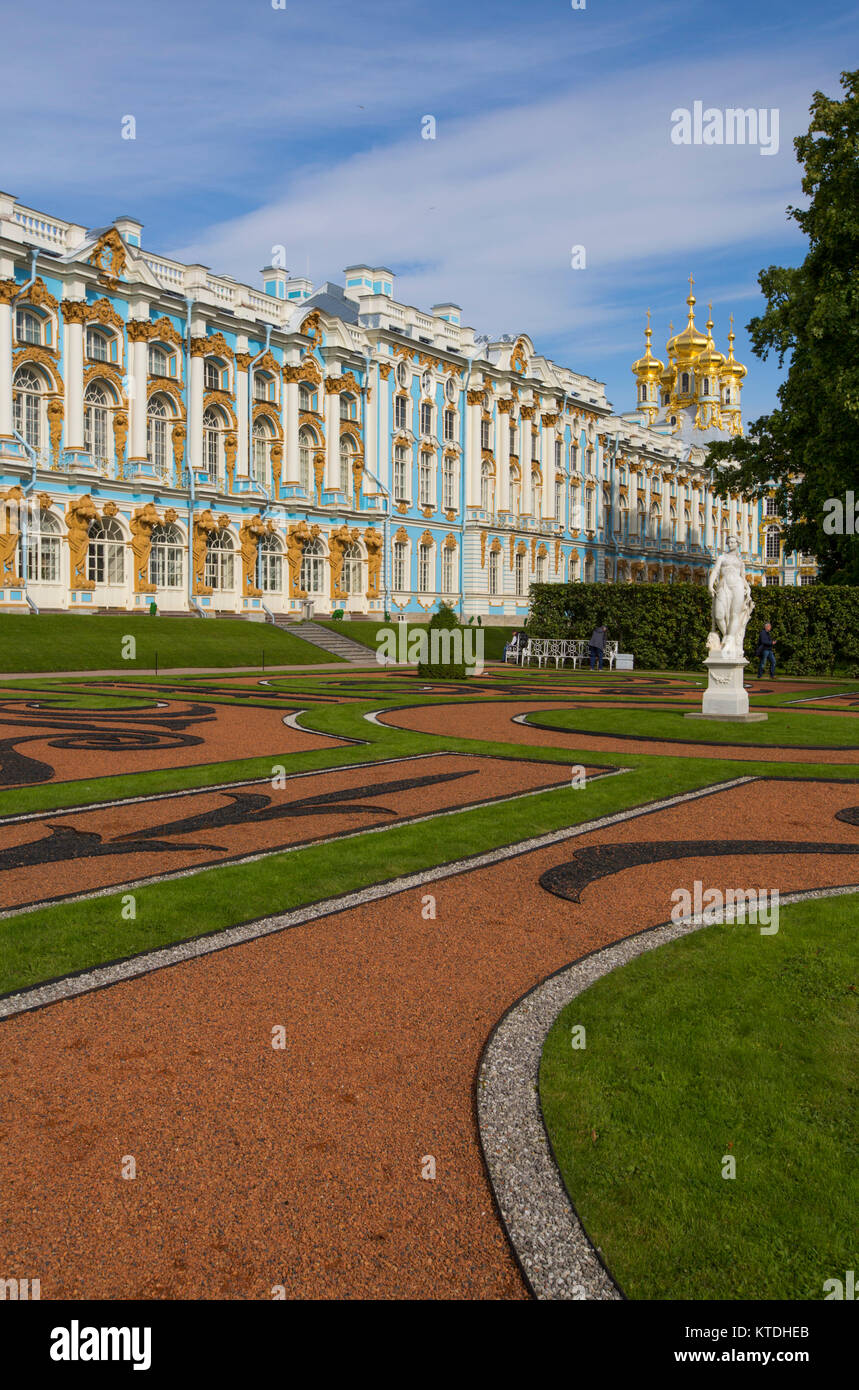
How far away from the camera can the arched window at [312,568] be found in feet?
177

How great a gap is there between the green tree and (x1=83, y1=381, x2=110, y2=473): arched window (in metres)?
26.1

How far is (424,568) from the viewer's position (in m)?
62.6

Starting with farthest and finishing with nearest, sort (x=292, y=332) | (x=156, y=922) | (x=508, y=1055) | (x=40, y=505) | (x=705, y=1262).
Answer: (x=292, y=332)
(x=40, y=505)
(x=156, y=922)
(x=508, y=1055)
(x=705, y=1262)

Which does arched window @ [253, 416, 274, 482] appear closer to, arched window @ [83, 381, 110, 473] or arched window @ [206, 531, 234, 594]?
arched window @ [206, 531, 234, 594]

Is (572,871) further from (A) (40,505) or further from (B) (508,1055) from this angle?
(A) (40,505)

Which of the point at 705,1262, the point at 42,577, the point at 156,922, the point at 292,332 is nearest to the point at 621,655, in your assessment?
the point at 42,577

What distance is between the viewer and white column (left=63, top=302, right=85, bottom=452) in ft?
136

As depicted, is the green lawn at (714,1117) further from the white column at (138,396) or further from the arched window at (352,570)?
the arched window at (352,570)

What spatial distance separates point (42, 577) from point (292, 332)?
770 inches

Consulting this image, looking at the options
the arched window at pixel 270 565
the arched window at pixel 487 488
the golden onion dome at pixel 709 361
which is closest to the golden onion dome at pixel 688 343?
the golden onion dome at pixel 709 361

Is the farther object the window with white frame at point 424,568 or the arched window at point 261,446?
the window with white frame at point 424,568

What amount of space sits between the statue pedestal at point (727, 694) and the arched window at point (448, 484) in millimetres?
46852
